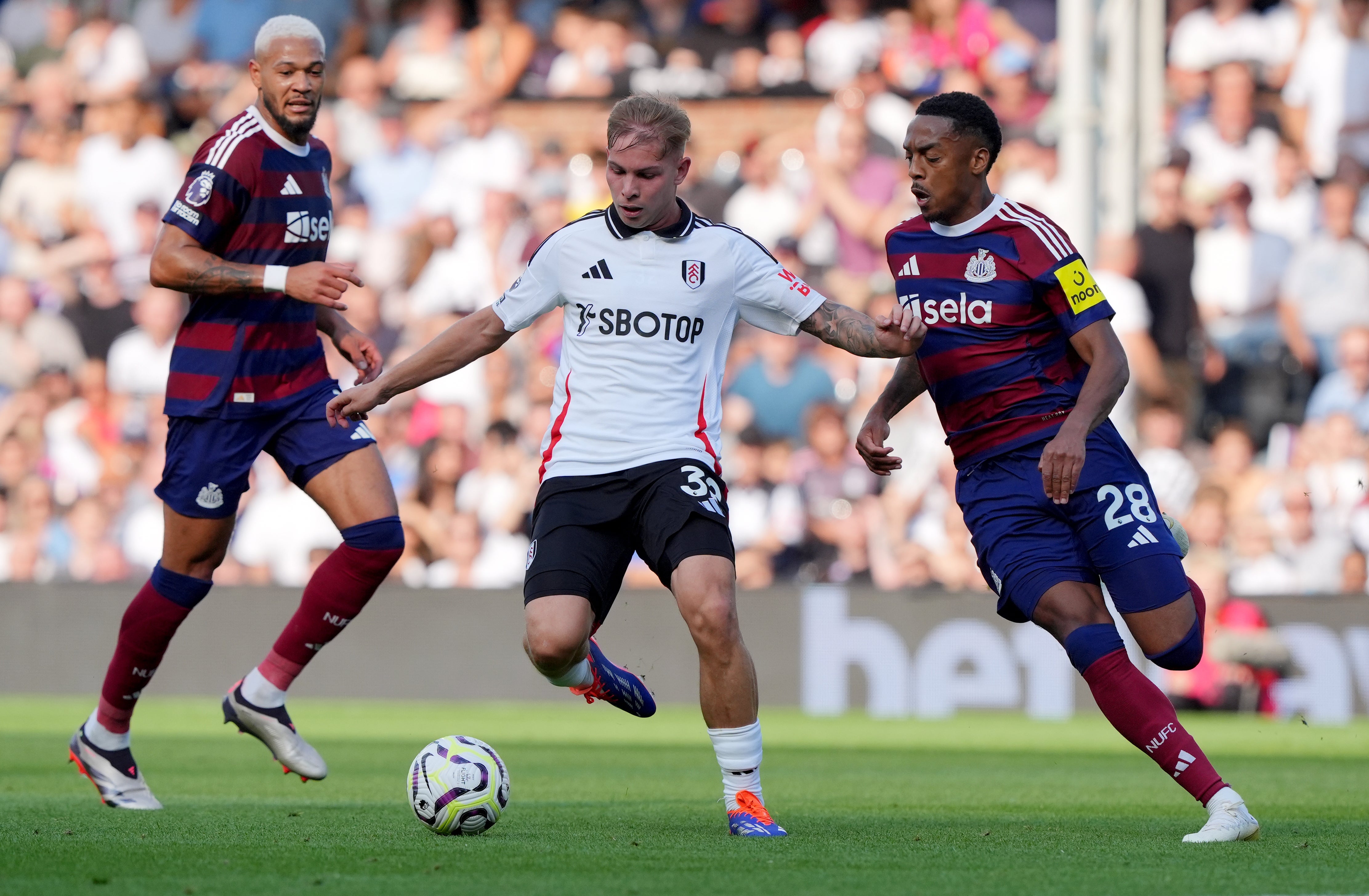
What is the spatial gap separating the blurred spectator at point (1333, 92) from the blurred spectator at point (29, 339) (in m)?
10.6

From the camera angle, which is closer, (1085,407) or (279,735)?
(1085,407)

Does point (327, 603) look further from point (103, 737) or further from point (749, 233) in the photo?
point (749, 233)

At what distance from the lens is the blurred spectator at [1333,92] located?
15344 mm

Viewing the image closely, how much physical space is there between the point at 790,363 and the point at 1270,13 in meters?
5.73

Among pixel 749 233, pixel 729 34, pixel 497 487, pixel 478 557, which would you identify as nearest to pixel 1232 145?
pixel 749 233

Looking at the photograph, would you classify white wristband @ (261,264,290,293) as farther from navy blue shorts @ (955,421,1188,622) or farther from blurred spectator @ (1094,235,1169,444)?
blurred spectator @ (1094,235,1169,444)

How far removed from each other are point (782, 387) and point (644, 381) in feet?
27.9

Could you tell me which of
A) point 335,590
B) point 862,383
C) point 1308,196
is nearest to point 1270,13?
point 1308,196

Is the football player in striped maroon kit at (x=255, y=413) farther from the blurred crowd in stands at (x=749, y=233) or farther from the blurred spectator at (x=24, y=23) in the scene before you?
the blurred spectator at (x=24, y=23)

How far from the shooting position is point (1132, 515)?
6.09 meters

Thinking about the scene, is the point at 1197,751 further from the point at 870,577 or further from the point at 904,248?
the point at 870,577

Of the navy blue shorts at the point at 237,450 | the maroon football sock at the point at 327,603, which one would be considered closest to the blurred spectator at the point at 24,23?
the navy blue shorts at the point at 237,450

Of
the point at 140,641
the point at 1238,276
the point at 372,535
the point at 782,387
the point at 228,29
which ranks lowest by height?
the point at 140,641

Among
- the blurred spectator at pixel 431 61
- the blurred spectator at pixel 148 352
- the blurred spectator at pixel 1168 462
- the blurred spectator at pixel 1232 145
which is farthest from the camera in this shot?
the blurred spectator at pixel 431 61
